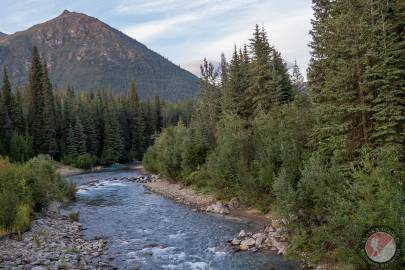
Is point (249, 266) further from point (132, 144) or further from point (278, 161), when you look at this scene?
point (132, 144)

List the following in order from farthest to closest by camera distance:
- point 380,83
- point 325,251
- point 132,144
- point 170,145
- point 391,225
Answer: point 132,144 < point 170,145 < point 380,83 < point 325,251 < point 391,225

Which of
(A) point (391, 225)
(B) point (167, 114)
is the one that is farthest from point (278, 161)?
(B) point (167, 114)

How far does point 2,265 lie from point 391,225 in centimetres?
1559

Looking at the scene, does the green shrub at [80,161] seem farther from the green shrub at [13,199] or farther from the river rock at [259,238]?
the river rock at [259,238]

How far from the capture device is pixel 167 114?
12488cm

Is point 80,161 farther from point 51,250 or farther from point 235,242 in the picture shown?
point 235,242

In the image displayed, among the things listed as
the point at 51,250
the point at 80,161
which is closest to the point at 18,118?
the point at 80,161

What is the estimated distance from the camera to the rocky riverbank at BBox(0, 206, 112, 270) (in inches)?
730

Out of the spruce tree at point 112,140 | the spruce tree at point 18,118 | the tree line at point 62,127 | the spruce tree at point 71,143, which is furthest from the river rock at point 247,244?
the spruce tree at point 112,140

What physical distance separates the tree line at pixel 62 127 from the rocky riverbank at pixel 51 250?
45.8m

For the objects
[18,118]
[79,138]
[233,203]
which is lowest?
[233,203]

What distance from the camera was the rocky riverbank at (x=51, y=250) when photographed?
60.8ft

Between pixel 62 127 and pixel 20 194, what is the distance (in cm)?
6211

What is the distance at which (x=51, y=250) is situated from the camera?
69.5 ft
